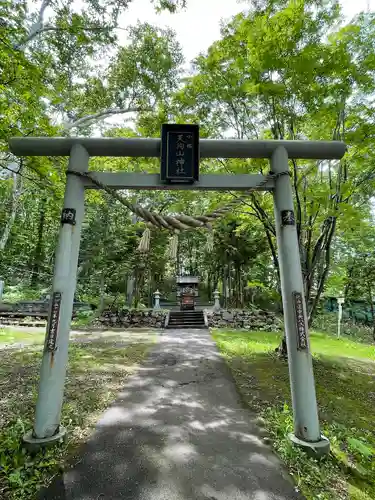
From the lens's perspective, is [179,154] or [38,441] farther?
[179,154]

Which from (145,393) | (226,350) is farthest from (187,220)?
(226,350)

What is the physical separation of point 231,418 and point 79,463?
6.71 feet

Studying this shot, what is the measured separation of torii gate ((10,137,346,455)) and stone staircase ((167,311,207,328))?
39.2 ft

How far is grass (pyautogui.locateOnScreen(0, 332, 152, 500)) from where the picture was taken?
242 centimetres

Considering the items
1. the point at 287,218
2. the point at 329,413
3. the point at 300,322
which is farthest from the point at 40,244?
the point at 300,322

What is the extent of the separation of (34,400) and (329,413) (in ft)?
15.1

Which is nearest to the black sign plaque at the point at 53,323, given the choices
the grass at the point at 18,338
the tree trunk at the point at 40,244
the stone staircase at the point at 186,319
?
the grass at the point at 18,338

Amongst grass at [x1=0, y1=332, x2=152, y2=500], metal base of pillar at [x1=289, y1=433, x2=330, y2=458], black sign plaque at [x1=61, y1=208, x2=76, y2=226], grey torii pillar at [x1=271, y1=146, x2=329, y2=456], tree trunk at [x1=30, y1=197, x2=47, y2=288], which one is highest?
tree trunk at [x1=30, y1=197, x2=47, y2=288]

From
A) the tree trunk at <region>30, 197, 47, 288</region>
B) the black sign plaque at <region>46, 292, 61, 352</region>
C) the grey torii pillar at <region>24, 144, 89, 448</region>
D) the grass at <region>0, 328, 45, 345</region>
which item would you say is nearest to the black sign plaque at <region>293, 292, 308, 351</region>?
the grey torii pillar at <region>24, 144, 89, 448</region>

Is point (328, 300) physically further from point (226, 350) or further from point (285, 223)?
point (285, 223)

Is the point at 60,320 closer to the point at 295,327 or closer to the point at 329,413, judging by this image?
the point at 295,327

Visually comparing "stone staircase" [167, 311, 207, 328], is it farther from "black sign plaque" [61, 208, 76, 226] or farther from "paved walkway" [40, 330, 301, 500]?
"black sign plaque" [61, 208, 76, 226]

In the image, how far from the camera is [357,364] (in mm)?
7344

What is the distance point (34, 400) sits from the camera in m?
4.06
